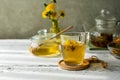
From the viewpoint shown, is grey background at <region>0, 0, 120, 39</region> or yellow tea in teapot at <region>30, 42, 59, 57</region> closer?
yellow tea in teapot at <region>30, 42, 59, 57</region>

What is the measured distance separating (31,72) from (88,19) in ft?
2.04

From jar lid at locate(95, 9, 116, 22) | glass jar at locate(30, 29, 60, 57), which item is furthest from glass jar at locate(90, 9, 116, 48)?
glass jar at locate(30, 29, 60, 57)

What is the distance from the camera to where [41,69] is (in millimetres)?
1115

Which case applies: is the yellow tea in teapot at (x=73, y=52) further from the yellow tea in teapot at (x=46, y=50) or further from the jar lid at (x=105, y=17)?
the jar lid at (x=105, y=17)

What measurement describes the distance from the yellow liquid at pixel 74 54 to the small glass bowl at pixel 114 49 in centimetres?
15

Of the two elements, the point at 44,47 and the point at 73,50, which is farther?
the point at 44,47

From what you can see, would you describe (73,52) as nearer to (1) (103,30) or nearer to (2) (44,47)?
(2) (44,47)

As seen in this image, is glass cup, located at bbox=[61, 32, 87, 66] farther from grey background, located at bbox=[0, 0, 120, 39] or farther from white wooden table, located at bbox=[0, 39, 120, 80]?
grey background, located at bbox=[0, 0, 120, 39]

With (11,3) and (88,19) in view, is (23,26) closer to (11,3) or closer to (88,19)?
(11,3)

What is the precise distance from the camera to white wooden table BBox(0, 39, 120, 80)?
1034mm

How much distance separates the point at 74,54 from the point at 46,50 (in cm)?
20

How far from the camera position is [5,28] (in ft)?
5.37

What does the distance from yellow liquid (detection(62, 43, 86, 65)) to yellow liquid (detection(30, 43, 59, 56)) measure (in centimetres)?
15

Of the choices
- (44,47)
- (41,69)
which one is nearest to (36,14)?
(44,47)
